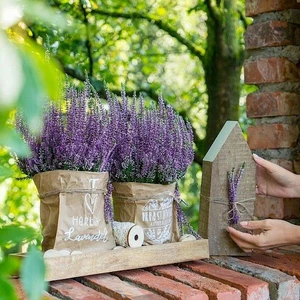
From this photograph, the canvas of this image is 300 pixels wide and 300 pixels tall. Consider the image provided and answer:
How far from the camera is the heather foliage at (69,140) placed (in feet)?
3.68

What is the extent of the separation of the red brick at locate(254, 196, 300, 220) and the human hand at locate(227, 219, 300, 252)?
0.44 meters

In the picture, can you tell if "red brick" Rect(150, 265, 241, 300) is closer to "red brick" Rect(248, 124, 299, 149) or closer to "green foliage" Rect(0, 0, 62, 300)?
"red brick" Rect(248, 124, 299, 149)

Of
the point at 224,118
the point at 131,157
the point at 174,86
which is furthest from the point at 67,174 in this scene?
the point at 174,86

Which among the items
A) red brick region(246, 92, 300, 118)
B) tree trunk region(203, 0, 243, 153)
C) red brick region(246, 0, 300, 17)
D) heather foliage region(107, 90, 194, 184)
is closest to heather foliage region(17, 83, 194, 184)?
heather foliage region(107, 90, 194, 184)

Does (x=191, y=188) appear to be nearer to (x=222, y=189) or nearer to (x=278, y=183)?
(x=278, y=183)

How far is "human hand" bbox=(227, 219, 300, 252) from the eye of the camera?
1331 millimetres

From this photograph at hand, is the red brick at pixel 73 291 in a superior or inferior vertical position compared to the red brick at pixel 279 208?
inferior

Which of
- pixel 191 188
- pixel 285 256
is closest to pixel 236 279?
pixel 285 256

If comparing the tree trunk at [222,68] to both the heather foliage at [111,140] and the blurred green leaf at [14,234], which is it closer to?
the heather foliage at [111,140]

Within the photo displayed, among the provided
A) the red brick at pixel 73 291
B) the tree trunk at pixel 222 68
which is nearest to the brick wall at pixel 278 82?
the red brick at pixel 73 291

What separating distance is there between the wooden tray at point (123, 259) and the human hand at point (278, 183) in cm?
36

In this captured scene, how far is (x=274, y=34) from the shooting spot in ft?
5.89

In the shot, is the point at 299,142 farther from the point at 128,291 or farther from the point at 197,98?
the point at 197,98

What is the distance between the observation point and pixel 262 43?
1.81 metres
